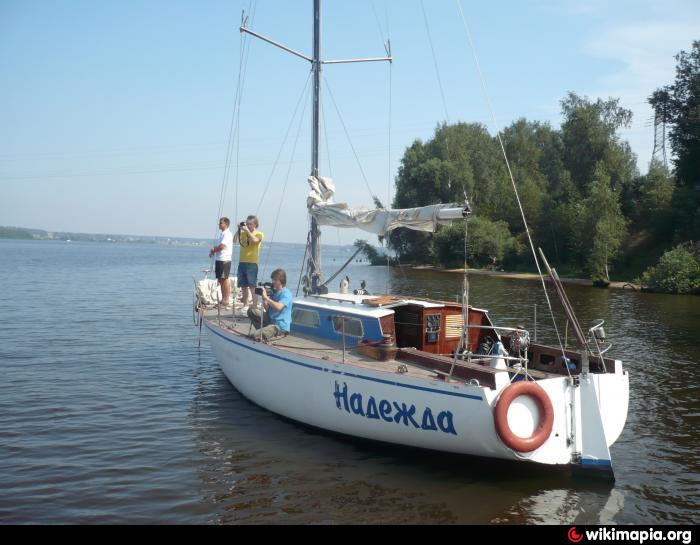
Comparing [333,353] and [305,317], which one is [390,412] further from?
[305,317]

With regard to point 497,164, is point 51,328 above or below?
below

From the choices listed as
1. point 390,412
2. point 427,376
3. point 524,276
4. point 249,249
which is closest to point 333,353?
point 390,412

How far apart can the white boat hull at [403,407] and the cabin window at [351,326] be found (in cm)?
151

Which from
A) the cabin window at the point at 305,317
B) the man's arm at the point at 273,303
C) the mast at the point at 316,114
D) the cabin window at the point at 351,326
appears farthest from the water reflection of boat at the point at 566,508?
the mast at the point at 316,114

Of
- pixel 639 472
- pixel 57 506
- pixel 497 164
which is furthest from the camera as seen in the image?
pixel 497 164

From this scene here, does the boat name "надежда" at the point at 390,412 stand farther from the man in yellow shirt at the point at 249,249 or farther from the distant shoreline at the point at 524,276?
the distant shoreline at the point at 524,276

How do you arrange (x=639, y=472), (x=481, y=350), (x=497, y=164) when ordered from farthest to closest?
1. (x=497, y=164)
2. (x=481, y=350)
3. (x=639, y=472)

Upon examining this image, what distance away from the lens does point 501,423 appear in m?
8.90

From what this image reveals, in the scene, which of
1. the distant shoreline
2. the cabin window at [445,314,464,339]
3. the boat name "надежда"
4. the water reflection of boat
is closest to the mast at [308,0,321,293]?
the cabin window at [445,314,464,339]

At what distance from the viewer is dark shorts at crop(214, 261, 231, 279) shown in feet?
53.2

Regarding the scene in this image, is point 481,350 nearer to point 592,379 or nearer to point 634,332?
point 592,379

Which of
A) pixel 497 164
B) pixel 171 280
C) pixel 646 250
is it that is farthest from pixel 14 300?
pixel 497 164

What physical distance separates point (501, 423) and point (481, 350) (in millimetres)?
3747

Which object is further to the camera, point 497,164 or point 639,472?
point 497,164
